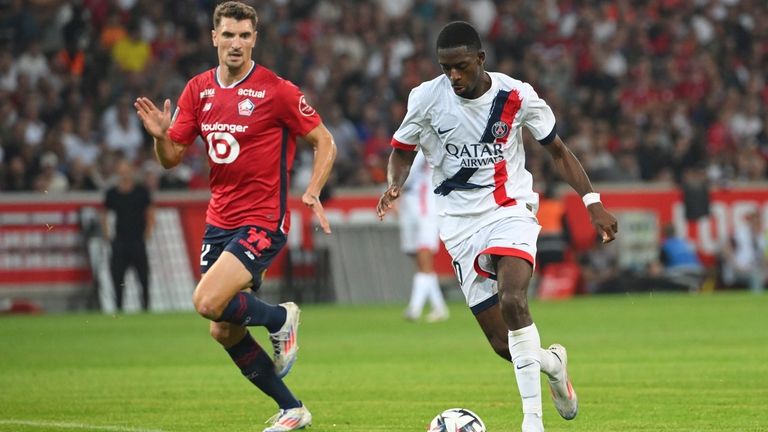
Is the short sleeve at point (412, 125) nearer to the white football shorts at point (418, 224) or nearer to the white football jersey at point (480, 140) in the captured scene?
the white football jersey at point (480, 140)

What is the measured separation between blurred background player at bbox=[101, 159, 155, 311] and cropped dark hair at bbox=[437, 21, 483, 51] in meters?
14.4

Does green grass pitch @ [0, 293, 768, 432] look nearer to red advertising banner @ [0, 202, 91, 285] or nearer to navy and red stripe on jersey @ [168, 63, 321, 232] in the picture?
red advertising banner @ [0, 202, 91, 285]

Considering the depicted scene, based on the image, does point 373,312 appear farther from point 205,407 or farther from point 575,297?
point 205,407

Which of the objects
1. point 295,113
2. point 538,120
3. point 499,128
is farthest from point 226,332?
point 538,120

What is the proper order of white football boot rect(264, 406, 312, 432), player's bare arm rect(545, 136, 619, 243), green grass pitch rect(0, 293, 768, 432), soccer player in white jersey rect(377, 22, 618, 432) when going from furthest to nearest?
green grass pitch rect(0, 293, 768, 432) < white football boot rect(264, 406, 312, 432) < player's bare arm rect(545, 136, 619, 243) < soccer player in white jersey rect(377, 22, 618, 432)

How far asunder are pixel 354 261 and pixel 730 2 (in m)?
12.0

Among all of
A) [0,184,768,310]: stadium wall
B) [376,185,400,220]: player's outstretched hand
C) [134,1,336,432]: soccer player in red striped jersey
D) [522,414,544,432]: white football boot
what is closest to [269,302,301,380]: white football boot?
[134,1,336,432]: soccer player in red striped jersey

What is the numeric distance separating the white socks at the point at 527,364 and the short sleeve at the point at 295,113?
6.87ft

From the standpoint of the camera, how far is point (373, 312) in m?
22.5

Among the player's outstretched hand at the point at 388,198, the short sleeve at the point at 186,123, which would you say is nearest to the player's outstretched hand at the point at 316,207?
the player's outstretched hand at the point at 388,198

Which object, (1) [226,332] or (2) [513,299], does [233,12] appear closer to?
(1) [226,332]

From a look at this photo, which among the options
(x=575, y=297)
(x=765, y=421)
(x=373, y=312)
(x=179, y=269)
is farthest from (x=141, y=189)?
(x=765, y=421)

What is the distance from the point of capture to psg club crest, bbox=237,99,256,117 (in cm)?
943

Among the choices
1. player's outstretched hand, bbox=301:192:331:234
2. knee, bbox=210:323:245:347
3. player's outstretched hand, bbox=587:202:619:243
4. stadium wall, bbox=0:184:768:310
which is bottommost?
stadium wall, bbox=0:184:768:310
